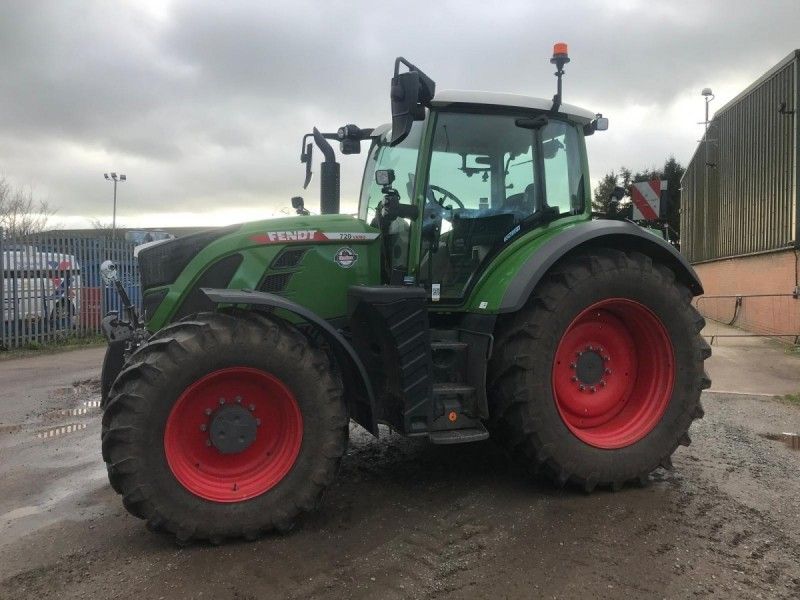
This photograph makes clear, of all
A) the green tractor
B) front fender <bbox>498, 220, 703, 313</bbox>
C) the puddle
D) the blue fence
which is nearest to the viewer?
A: the green tractor

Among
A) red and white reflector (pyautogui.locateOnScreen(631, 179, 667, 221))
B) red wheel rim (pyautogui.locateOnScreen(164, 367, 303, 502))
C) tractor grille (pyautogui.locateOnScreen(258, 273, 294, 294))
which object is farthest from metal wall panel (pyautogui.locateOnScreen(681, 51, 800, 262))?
red wheel rim (pyautogui.locateOnScreen(164, 367, 303, 502))

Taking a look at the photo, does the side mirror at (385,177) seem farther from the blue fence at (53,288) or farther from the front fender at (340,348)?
the blue fence at (53,288)

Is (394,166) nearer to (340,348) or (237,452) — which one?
(340,348)

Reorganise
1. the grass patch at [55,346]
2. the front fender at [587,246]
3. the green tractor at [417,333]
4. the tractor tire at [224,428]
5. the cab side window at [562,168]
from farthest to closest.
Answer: the grass patch at [55,346]
the cab side window at [562,168]
the front fender at [587,246]
the green tractor at [417,333]
the tractor tire at [224,428]

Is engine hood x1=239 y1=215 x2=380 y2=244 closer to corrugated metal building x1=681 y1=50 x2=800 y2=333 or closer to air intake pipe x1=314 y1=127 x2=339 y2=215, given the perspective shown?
air intake pipe x1=314 y1=127 x2=339 y2=215

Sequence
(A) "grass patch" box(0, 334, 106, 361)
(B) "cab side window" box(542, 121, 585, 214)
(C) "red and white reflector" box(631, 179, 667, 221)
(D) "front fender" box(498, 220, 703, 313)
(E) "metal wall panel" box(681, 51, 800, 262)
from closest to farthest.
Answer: (D) "front fender" box(498, 220, 703, 313) < (B) "cab side window" box(542, 121, 585, 214) < (C) "red and white reflector" box(631, 179, 667, 221) < (A) "grass patch" box(0, 334, 106, 361) < (E) "metal wall panel" box(681, 51, 800, 262)

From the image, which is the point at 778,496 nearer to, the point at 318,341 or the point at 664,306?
the point at 664,306

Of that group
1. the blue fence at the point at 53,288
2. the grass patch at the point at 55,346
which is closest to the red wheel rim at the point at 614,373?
the blue fence at the point at 53,288

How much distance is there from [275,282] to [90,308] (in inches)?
402

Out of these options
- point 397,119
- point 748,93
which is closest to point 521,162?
point 397,119

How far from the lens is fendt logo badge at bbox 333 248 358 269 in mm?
→ 3846

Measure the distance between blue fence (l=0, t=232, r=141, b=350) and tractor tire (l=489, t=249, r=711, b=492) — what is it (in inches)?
373

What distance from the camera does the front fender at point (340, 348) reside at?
10.6 feet

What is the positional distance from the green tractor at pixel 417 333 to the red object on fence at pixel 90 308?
902cm
